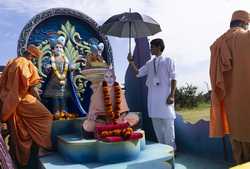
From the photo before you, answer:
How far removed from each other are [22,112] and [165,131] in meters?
2.19

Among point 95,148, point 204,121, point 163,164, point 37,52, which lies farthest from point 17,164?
point 204,121

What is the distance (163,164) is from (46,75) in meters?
2.75

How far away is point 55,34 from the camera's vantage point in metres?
6.35

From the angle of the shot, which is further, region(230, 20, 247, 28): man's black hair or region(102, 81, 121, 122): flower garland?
region(102, 81, 121, 122): flower garland

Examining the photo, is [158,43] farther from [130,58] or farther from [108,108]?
[108,108]

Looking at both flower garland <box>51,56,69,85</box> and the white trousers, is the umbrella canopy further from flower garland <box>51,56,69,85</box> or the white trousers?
the white trousers

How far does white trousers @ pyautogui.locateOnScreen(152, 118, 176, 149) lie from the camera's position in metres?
5.46

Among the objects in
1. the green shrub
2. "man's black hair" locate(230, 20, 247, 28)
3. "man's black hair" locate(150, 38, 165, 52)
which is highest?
"man's black hair" locate(230, 20, 247, 28)

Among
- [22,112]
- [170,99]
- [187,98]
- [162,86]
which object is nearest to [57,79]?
[22,112]

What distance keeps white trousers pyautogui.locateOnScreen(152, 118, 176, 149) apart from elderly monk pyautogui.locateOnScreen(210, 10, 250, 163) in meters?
0.87

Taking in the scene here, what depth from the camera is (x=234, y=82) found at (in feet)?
14.6

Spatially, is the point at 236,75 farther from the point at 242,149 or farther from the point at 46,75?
the point at 46,75

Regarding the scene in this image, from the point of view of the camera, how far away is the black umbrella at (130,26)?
18.2ft

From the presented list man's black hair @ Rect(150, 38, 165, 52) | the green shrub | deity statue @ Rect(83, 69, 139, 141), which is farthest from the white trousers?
the green shrub
